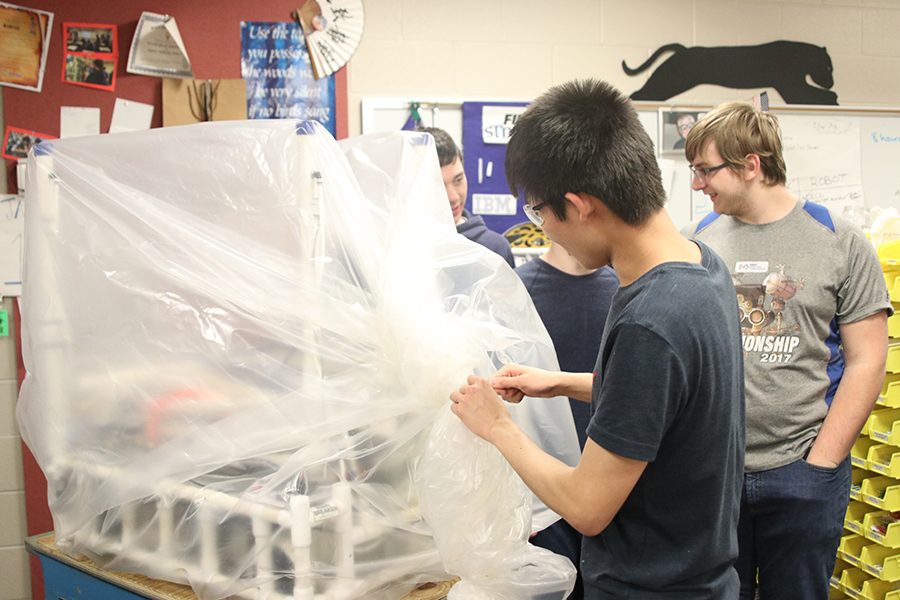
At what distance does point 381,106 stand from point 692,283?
2167mm

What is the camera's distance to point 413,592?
4.29ft

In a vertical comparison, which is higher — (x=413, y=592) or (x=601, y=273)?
(x=601, y=273)

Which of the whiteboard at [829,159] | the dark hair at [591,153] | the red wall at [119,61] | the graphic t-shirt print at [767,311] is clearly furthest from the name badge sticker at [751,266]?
the red wall at [119,61]

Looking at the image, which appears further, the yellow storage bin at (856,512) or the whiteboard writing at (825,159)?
the whiteboard writing at (825,159)

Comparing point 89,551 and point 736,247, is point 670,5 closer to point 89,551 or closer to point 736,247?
point 736,247

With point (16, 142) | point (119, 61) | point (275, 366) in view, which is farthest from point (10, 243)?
point (275, 366)

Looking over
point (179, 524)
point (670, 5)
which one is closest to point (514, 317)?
point (179, 524)

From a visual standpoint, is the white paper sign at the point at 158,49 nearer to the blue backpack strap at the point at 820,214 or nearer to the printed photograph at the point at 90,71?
the printed photograph at the point at 90,71

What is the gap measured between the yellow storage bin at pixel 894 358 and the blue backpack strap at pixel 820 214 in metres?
0.77

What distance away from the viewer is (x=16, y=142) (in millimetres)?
2615

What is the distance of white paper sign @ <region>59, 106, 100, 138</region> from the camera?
2.68 meters

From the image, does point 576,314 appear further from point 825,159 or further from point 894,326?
point 825,159

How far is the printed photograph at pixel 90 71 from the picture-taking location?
8.75 ft

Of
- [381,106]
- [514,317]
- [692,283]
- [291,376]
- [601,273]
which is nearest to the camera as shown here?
[692,283]
